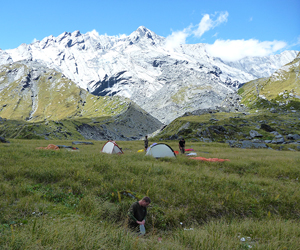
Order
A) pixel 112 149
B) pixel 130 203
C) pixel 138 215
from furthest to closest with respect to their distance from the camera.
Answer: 1. pixel 112 149
2. pixel 130 203
3. pixel 138 215

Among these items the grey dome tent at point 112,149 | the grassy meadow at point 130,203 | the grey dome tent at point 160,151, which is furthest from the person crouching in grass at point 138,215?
the grey dome tent at point 112,149

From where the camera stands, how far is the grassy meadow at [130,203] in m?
5.46

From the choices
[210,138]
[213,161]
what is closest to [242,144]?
[210,138]

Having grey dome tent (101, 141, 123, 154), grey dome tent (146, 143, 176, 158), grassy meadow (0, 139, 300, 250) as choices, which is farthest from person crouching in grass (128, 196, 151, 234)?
grey dome tent (101, 141, 123, 154)

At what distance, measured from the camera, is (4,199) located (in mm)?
7711

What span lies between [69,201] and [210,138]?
50.9 m

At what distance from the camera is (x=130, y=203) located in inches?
341

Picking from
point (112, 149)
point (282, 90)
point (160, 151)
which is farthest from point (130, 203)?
point (282, 90)

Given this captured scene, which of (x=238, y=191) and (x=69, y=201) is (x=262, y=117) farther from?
(x=69, y=201)

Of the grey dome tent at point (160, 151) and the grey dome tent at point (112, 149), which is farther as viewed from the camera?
the grey dome tent at point (112, 149)

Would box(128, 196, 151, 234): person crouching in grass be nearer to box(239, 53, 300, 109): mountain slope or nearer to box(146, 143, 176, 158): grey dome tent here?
box(146, 143, 176, 158): grey dome tent

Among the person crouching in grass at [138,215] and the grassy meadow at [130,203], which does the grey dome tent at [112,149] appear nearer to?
the grassy meadow at [130,203]

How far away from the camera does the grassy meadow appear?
17.9 feet

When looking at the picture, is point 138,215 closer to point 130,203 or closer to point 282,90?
point 130,203
